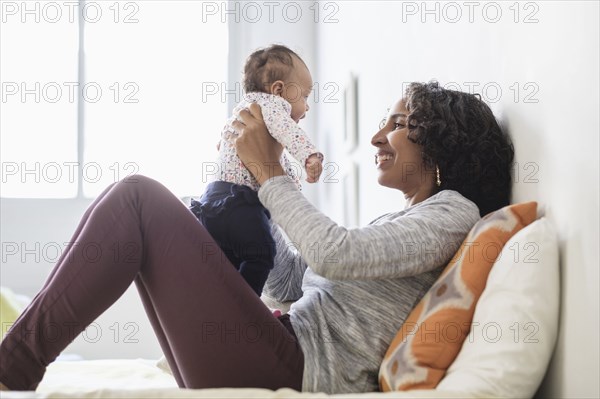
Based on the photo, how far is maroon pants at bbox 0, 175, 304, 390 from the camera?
136 cm

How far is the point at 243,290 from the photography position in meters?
1.43

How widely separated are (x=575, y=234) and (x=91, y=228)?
32.7 inches

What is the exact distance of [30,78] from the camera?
4.30 meters

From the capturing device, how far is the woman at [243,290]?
4.43 feet

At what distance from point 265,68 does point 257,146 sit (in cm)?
30

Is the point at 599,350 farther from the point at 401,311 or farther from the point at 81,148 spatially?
the point at 81,148

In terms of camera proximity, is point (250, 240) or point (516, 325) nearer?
point (516, 325)
